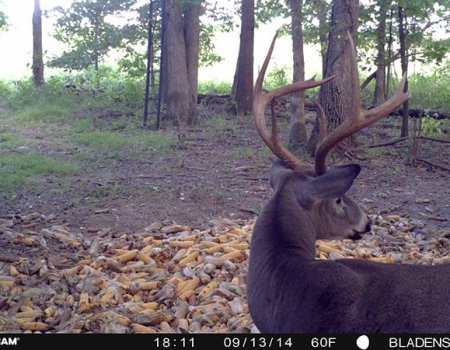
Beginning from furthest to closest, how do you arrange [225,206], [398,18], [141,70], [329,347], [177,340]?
[141,70] < [398,18] < [225,206] < [177,340] < [329,347]

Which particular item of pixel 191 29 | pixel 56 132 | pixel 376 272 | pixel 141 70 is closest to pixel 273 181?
pixel 376 272

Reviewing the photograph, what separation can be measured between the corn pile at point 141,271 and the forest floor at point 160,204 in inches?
0.7

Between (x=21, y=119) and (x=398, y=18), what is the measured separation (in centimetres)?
858

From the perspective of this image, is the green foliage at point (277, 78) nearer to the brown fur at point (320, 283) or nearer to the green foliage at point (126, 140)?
the green foliage at point (126, 140)

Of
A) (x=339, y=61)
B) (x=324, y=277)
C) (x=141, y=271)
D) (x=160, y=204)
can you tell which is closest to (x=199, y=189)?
(x=160, y=204)

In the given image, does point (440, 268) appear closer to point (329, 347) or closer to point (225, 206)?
point (329, 347)

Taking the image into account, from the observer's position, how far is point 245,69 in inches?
709

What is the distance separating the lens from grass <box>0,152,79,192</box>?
967cm

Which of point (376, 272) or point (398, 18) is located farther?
point (398, 18)

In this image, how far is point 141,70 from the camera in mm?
18703

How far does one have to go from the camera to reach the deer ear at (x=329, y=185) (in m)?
4.01

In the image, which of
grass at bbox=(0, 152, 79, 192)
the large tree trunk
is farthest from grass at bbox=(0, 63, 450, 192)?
the large tree trunk

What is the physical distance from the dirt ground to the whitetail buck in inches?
130

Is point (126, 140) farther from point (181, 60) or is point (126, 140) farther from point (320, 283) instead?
point (320, 283)
